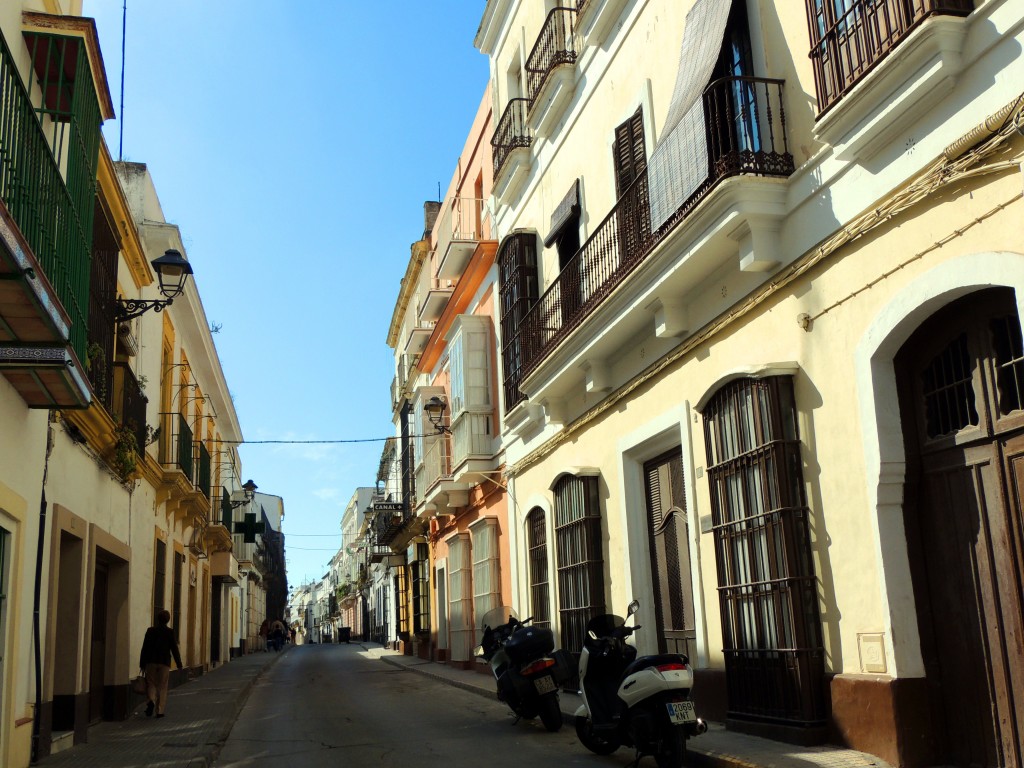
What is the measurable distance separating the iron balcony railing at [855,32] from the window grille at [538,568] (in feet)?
27.3

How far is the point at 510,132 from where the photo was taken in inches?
635

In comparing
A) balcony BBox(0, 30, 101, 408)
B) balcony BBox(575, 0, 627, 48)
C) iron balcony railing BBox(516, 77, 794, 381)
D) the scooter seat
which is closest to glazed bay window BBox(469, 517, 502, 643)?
iron balcony railing BBox(516, 77, 794, 381)

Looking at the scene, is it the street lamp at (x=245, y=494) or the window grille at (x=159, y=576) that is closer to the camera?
the window grille at (x=159, y=576)

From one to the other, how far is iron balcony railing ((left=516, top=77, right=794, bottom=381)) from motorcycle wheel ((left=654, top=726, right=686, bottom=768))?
13.7 ft

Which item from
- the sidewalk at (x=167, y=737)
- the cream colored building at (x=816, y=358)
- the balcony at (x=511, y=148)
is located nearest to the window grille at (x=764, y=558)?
the cream colored building at (x=816, y=358)

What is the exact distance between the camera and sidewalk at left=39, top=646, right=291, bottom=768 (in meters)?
8.65

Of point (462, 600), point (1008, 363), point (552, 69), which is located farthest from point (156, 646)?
point (1008, 363)

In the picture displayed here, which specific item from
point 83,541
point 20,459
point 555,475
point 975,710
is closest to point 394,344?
point 555,475

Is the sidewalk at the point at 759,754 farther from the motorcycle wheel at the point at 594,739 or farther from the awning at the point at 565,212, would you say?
the awning at the point at 565,212

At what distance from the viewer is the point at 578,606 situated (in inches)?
500

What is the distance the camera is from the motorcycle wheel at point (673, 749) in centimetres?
689

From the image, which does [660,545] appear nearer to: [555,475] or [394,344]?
[555,475]

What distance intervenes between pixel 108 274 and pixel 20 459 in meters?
3.91

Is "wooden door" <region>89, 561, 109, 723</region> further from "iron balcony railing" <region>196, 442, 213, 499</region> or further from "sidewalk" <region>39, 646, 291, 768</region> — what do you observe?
"iron balcony railing" <region>196, 442, 213, 499</region>
